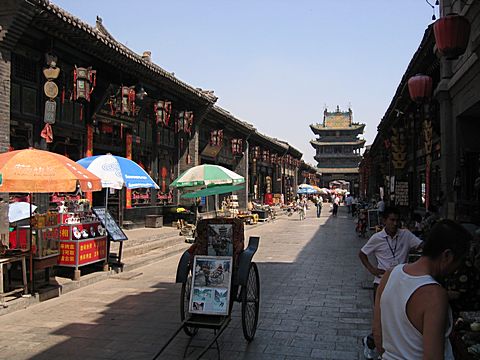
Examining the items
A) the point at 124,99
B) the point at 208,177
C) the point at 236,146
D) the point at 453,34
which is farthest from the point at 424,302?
the point at 236,146

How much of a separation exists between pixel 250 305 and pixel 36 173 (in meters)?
3.37

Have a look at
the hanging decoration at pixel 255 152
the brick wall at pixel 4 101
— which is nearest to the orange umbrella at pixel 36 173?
the brick wall at pixel 4 101

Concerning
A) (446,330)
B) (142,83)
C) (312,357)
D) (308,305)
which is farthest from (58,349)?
(142,83)

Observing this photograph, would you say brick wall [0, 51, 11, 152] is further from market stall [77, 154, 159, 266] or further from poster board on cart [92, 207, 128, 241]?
poster board on cart [92, 207, 128, 241]

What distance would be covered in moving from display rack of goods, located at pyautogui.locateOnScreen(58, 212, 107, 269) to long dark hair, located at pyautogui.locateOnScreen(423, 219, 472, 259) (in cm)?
703

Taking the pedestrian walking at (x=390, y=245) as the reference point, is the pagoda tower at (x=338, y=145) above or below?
above

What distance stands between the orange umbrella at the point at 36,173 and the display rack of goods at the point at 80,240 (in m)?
1.66

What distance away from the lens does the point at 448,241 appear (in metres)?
1.98

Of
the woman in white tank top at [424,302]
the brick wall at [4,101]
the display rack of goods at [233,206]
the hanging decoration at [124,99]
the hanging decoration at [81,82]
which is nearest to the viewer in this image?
the woman in white tank top at [424,302]

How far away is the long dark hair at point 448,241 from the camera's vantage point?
1.97m

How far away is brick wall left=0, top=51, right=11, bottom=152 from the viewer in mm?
9031

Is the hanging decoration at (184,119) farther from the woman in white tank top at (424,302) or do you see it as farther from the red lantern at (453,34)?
the woman in white tank top at (424,302)

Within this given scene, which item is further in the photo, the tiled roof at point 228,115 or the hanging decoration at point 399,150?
the tiled roof at point 228,115

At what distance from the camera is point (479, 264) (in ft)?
14.9
